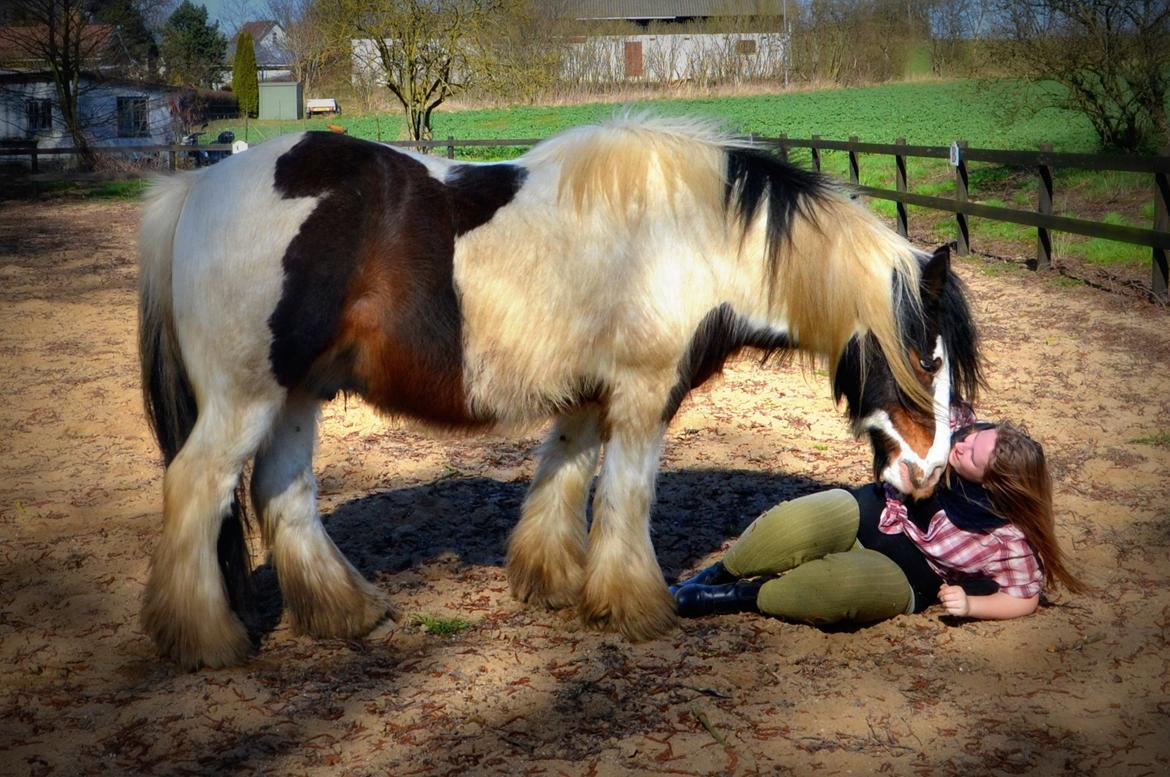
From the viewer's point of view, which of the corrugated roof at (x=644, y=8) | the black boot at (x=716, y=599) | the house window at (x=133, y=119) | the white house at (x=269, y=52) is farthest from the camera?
the corrugated roof at (x=644, y=8)

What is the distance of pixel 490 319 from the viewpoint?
12.9 feet

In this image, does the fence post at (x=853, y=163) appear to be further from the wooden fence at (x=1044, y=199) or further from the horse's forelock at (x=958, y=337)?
the horse's forelock at (x=958, y=337)

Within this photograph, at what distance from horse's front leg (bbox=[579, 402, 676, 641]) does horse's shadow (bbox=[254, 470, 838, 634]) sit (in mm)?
668

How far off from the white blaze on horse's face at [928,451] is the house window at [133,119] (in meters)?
36.8

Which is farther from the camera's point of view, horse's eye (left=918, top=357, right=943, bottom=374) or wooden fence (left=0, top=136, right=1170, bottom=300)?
wooden fence (left=0, top=136, right=1170, bottom=300)

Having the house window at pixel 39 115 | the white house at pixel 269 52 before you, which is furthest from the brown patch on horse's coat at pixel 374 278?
the white house at pixel 269 52

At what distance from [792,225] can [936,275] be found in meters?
0.57

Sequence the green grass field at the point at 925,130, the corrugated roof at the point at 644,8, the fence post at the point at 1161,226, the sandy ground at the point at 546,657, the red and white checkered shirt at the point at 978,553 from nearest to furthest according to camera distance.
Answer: the sandy ground at the point at 546,657, the red and white checkered shirt at the point at 978,553, the fence post at the point at 1161,226, the green grass field at the point at 925,130, the corrugated roof at the point at 644,8

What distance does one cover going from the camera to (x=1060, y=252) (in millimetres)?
12477

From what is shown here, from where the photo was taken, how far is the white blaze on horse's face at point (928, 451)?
12.8 ft

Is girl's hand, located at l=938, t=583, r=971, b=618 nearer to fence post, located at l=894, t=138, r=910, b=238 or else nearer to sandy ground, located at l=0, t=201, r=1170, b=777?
sandy ground, located at l=0, t=201, r=1170, b=777

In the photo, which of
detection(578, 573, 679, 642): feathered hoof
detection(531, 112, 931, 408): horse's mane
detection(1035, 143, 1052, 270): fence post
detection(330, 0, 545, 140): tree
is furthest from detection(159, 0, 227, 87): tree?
detection(578, 573, 679, 642): feathered hoof

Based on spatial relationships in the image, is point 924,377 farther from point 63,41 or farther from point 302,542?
point 63,41

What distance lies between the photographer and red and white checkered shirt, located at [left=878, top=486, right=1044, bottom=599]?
4.00m
